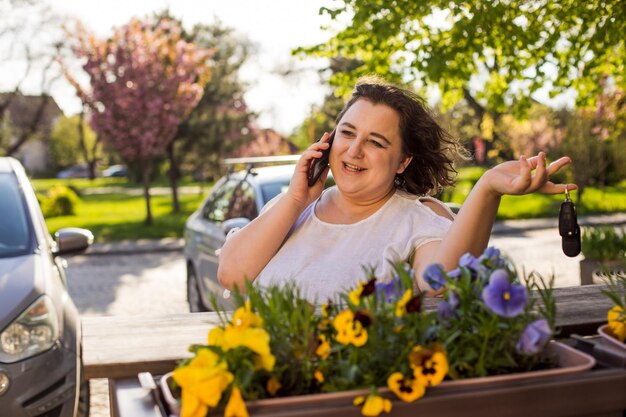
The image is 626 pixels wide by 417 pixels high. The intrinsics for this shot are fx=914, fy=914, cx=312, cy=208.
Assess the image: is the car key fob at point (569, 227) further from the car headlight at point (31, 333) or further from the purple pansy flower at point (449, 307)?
the car headlight at point (31, 333)

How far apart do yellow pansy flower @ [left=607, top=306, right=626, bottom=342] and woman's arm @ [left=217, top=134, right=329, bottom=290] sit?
1.30 m

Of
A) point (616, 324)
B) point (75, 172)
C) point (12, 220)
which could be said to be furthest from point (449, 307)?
point (75, 172)

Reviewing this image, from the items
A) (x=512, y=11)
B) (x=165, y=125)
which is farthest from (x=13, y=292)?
(x=165, y=125)

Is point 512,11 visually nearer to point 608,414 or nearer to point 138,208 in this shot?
point 608,414

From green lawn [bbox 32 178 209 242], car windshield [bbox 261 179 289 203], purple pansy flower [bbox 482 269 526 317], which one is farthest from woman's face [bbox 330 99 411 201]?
green lawn [bbox 32 178 209 242]

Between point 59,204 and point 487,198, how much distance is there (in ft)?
87.0

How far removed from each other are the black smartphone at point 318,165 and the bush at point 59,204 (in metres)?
25.3

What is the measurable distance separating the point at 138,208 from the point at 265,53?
15.0m

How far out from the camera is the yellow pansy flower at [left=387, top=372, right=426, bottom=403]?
5.02 feet

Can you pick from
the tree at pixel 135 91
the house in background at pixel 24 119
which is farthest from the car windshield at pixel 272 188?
the house in background at pixel 24 119

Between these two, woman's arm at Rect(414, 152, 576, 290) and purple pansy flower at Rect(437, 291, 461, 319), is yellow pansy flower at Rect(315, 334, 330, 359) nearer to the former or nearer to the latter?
purple pansy flower at Rect(437, 291, 461, 319)

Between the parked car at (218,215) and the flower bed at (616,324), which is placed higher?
the flower bed at (616,324)

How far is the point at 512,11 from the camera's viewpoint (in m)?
7.24

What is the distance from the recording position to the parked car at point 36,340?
4203 mm
